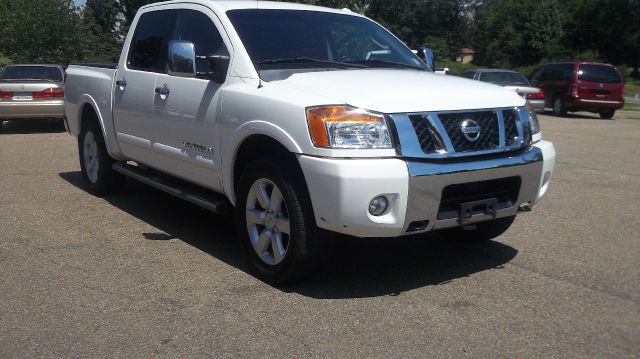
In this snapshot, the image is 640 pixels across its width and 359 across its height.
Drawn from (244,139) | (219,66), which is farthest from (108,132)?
(244,139)

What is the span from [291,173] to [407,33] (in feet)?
265

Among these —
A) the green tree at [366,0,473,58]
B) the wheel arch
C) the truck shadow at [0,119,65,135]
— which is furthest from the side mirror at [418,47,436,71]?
the green tree at [366,0,473,58]

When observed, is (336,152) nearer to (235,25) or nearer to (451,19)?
(235,25)

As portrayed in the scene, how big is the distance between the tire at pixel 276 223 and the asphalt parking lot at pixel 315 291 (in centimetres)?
17

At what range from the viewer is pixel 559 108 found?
2252cm

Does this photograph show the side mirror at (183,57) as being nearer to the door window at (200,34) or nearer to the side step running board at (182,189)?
the door window at (200,34)

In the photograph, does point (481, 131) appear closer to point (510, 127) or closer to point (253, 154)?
point (510, 127)

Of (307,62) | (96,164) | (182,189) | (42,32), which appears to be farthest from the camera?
(42,32)

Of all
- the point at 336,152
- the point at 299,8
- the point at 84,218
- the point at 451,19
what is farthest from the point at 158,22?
the point at 451,19

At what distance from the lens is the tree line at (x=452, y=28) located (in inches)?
1331

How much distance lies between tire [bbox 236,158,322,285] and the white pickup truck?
0.4 inches

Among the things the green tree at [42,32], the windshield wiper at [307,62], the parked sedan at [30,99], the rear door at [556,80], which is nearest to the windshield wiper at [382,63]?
the windshield wiper at [307,62]

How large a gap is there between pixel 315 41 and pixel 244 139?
1249mm

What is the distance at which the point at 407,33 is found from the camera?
273ft
